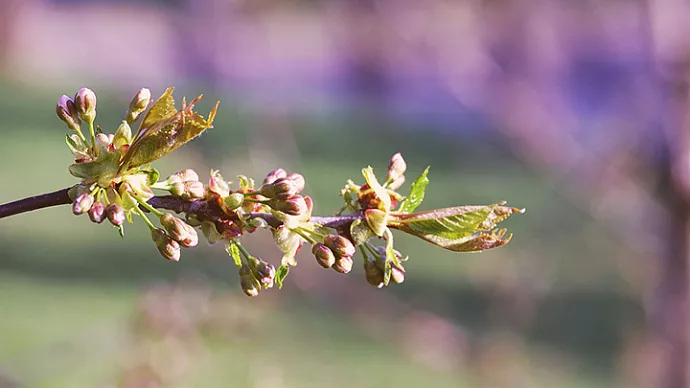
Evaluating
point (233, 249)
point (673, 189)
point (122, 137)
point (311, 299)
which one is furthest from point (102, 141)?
point (311, 299)

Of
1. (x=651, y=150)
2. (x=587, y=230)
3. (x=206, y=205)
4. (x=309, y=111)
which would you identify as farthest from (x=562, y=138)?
(x=309, y=111)

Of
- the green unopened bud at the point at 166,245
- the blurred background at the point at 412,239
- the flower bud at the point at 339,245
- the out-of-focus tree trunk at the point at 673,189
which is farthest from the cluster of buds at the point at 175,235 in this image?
the out-of-focus tree trunk at the point at 673,189

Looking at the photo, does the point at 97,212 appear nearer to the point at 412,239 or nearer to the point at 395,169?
the point at 395,169

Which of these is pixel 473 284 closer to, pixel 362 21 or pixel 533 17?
pixel 362 21

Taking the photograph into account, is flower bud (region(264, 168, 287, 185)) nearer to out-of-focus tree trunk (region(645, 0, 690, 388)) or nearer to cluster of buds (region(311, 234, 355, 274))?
Answer: cluster of buds (region(311, 234, 355, 274))

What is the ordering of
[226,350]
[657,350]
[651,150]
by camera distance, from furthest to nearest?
[226,350]
[657,350]
[651,150]

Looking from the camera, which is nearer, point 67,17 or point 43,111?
point 43,111
